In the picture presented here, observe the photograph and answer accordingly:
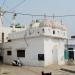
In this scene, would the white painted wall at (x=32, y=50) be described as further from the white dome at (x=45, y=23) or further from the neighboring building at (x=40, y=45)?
the white dome at (x=45, y=23)

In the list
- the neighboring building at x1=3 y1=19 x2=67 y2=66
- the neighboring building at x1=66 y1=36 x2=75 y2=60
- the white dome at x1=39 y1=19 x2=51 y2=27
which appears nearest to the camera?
the neighboring building at x1=3 y1=19 x2=67 y2=66

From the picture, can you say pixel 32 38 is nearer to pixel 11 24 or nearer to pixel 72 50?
pixel 72 50

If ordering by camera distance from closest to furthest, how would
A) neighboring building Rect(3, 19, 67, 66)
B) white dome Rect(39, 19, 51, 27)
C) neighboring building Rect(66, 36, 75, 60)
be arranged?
neighboring building Rect(3, 19, 67, 66) < white dome Rect(39, 19, 51, 27) < neighboring building Rect(66, 36, 75, 60)

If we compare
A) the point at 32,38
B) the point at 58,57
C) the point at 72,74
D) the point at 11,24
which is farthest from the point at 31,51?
the point at 11,24

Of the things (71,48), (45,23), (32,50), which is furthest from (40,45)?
→ (71,48)

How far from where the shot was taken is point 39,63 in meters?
27.8

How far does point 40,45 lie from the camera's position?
2775cm

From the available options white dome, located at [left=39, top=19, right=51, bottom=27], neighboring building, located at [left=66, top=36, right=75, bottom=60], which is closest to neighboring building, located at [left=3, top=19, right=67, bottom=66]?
white dome, located at [left=39, top=19, right=51, bottom=27]

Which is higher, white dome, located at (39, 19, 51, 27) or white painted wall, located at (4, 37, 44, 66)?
white dome, located at (39, 19, 51, 27)

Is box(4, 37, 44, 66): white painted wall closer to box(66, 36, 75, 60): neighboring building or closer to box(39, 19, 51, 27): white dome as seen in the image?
box(39, 19, 51, 27): white dome

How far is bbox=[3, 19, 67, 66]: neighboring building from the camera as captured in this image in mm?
27688

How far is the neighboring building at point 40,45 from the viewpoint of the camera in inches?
1090

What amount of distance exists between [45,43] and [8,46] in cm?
680

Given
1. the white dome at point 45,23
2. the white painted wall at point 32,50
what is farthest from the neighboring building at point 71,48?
the white painted wall at point 32,50
